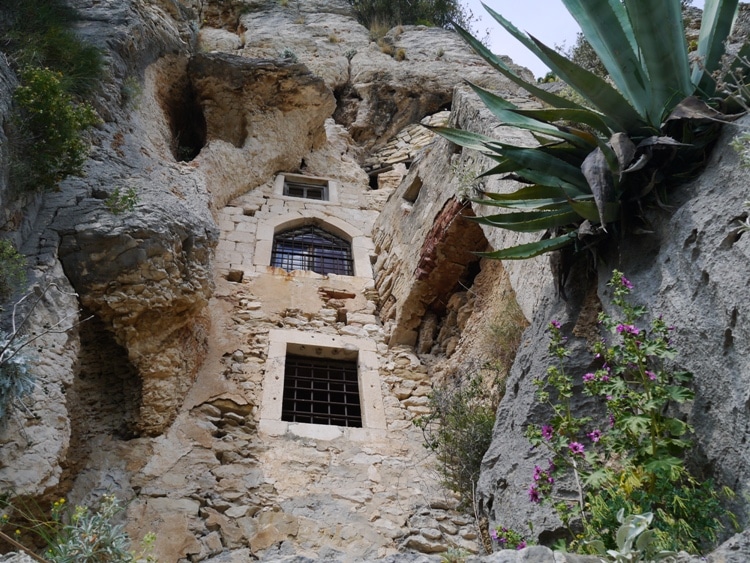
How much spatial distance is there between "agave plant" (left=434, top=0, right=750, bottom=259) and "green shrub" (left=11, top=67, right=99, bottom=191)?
3.43 meters

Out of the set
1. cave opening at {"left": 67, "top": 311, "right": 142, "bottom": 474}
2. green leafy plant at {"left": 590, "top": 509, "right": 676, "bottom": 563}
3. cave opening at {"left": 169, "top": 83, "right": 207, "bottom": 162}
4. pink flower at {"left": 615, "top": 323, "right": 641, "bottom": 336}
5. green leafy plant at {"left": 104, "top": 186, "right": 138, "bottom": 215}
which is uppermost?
cave opening at {"left": 169, "top": 83, "right": 207, "bottom": 162}

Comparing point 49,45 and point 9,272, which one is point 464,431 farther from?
point 49,45

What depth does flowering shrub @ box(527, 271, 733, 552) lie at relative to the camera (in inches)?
103

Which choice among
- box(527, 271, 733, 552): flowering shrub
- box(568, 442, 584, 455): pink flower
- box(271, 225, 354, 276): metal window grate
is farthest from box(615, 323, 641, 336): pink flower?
box(271, 225, 354, 276): metal window grate

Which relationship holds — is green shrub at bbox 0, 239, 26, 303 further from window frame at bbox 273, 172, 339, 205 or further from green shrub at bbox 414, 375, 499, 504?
window frame at bbox 273, 172, 339, 205

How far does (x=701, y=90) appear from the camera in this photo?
3.58 metres

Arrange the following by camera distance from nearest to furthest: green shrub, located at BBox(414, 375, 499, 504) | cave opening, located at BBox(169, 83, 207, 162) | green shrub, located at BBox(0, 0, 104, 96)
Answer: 1. green shrub, located at BBox(414, 375, 499, 504)
2. green shrub, located at BBox(0, 0, 104, 96)
3. cave opening, located at BBox(169, 83, 207, 162)

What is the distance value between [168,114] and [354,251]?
11.1 ft

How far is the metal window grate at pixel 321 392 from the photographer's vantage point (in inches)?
259

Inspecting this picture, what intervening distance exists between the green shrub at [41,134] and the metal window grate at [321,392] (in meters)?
2.91

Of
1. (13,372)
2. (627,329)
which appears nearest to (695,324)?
(627,329)

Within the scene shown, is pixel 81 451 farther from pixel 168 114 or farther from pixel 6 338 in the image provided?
pixel 168 114

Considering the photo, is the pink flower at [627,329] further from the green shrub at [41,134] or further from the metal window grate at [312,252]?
the metal window grate at [312,252]

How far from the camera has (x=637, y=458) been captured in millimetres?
2816
